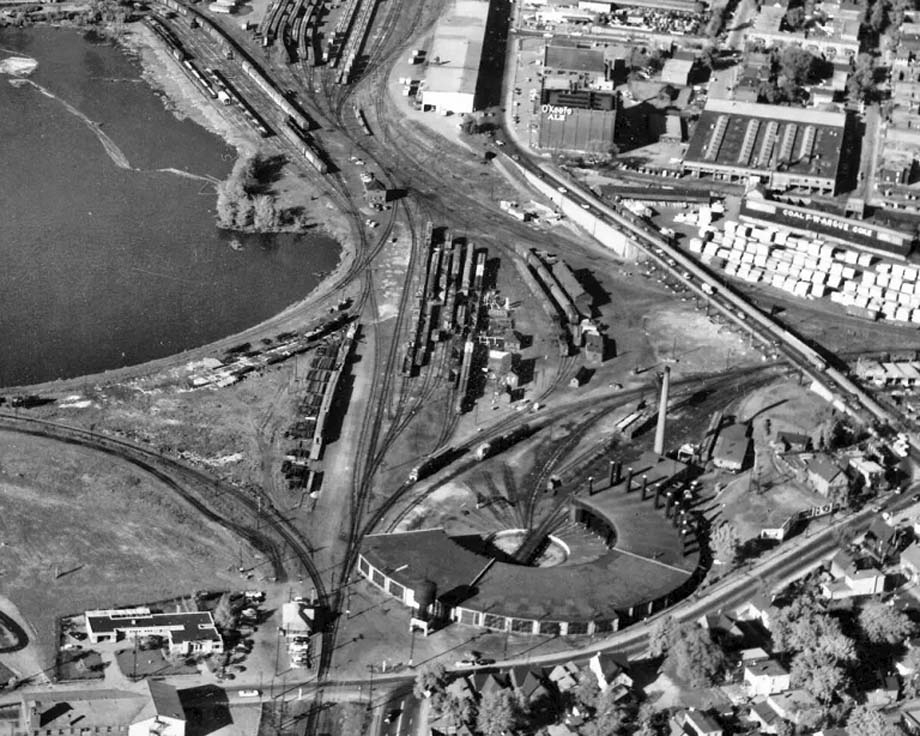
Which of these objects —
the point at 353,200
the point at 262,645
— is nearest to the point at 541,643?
the point at 262,645

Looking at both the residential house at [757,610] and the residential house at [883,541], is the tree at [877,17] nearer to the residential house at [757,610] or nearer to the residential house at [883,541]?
the residential house at [883,541]

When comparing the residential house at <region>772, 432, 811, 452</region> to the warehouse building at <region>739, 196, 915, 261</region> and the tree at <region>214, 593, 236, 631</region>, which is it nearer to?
the warehouse building at <region>739, 196, 915, 261</region>

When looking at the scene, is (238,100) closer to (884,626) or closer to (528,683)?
(528,683)

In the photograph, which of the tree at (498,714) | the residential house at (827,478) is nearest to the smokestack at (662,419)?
the residential house at (827,478)

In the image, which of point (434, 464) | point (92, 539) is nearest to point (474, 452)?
point (434, 464)

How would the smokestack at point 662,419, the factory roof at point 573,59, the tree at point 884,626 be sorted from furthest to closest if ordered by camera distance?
1. the factory roof at point 573,59
2. the smokestack at point 662,419
3. the tree at point 884,626

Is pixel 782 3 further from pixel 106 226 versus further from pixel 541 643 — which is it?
pixel 541 643
